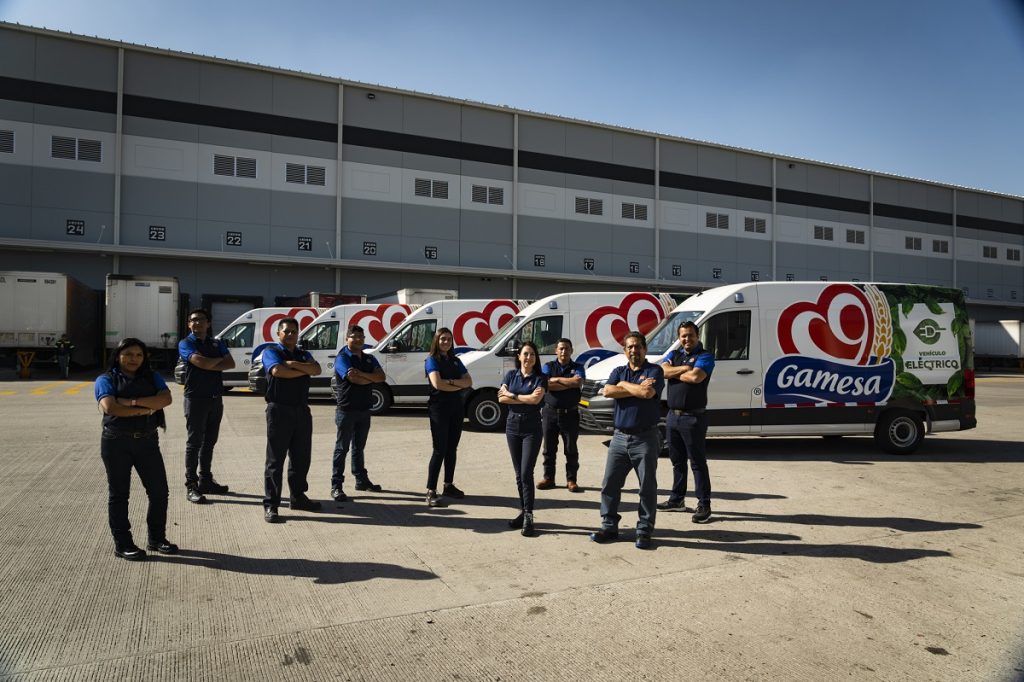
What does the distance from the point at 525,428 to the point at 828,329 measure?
5913 millimetres

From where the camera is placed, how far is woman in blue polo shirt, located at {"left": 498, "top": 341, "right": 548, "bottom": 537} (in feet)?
18.4

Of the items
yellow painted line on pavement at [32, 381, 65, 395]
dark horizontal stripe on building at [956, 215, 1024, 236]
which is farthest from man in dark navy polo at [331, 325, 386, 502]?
dark horizontal stripe on building at [956, 215, 1024, 236]

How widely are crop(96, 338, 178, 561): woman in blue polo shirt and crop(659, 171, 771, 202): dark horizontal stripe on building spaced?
34.9 meters

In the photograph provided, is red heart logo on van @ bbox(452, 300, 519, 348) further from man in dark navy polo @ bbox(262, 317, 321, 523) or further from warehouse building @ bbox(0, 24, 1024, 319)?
warehouse building @ bbox(0, 24, 1024, 319)

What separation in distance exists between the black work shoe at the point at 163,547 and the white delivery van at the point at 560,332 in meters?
6.50

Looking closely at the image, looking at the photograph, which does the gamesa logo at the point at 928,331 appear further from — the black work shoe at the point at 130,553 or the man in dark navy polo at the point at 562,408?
the black work shoe at the point at 130,553

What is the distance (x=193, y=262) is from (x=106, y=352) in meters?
6.78

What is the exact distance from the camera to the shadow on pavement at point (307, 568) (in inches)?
177

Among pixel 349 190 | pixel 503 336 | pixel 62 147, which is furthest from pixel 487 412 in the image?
pixel 62 147

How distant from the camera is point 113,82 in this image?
26984 mm

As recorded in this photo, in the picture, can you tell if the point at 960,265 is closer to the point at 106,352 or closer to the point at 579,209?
the point at 579,209

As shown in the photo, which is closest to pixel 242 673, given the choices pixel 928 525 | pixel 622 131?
pixel 928 525

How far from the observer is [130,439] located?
15.6 ft

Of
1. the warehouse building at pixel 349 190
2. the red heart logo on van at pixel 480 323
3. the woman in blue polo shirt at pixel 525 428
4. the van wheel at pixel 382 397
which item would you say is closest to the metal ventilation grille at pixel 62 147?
the warehouse building at pixel 349 190
